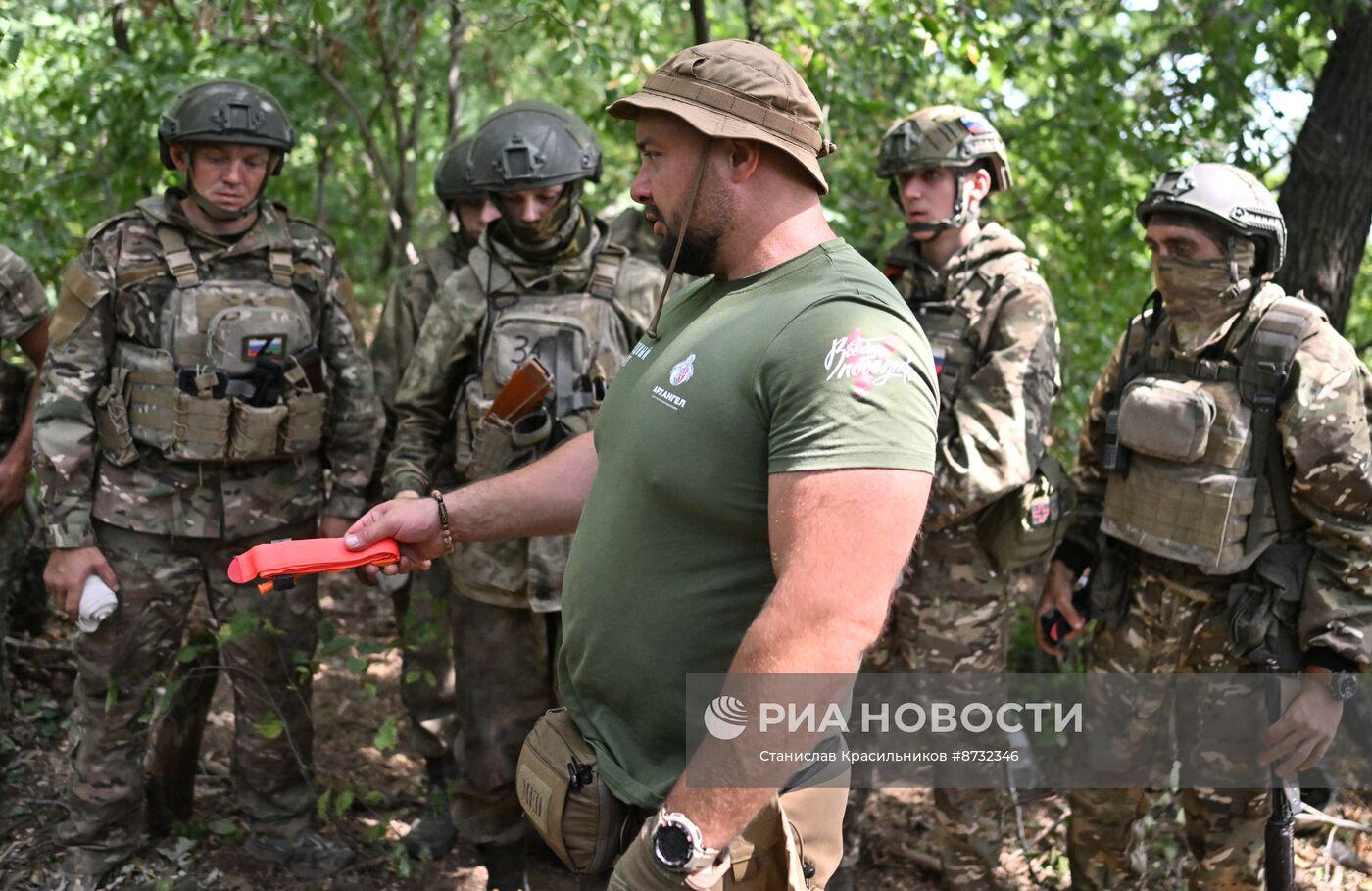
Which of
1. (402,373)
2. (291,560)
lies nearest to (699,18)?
(402,373)

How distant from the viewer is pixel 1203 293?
376cm

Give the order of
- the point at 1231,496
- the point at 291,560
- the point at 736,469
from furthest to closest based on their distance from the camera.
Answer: the point at 1231,496, the point at 291,560, the point at 736,469

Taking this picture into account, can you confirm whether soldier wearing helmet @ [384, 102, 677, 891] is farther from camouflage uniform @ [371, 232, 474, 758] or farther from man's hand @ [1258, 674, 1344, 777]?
man's hand @ [1258, 674, 1344, 777]

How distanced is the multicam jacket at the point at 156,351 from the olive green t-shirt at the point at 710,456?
225 cm

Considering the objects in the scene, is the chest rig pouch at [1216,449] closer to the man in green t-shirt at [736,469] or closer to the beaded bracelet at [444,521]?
the man in green t-shirt at [736,469]

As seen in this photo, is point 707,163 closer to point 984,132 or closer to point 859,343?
point 859,343

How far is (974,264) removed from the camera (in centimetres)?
433

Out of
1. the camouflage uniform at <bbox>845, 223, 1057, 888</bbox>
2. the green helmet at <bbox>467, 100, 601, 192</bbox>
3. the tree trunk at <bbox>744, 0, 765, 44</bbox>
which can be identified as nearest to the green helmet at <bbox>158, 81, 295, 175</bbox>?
the green helmet at <bbox>467, 100, 601, 192</bbox>

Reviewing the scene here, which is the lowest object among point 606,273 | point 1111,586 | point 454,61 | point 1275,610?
point 1111,586

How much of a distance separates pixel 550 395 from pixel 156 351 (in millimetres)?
1356

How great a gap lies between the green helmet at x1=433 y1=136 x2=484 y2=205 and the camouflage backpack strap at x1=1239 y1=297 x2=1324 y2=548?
3.06m

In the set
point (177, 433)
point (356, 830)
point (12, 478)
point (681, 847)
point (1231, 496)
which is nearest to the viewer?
point (681, 847)

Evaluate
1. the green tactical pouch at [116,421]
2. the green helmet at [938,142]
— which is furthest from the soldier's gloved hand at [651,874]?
the green helmet at [938,142]

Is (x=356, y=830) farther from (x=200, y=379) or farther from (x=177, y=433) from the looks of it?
(x=200, y=379)
